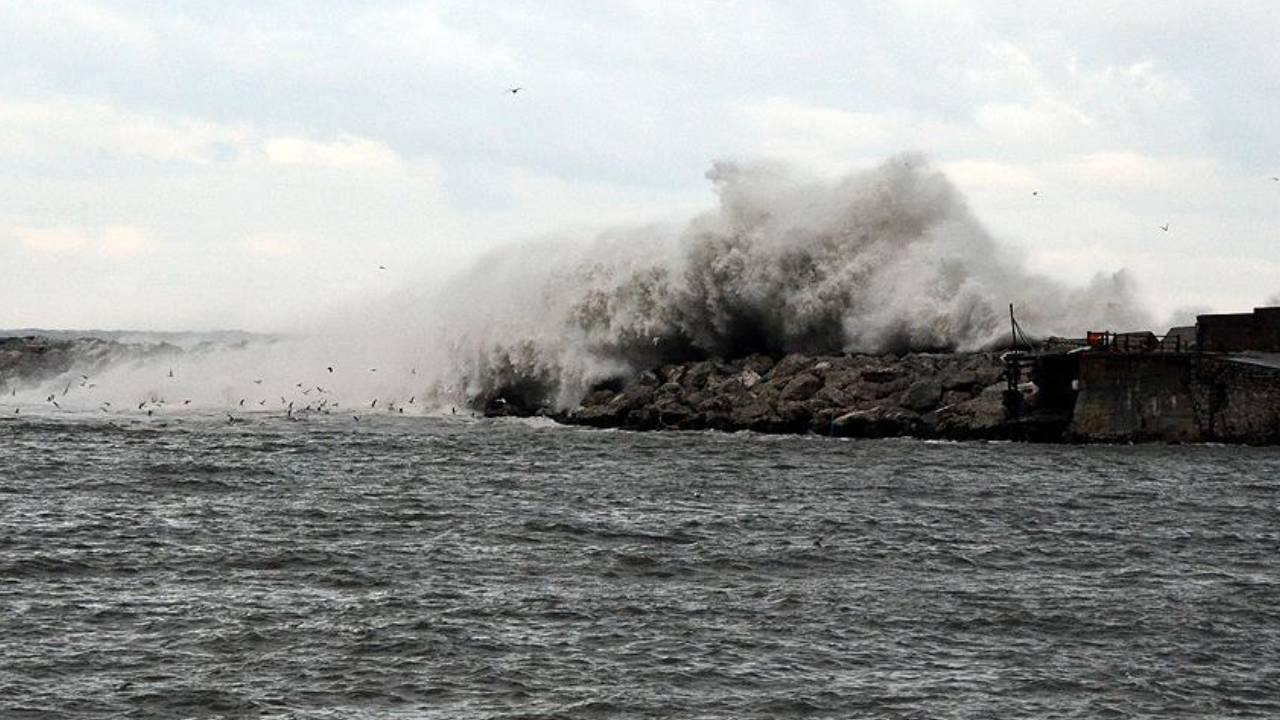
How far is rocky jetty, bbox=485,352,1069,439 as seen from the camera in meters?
39.4

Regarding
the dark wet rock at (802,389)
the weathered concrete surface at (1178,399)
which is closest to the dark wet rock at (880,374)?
the dark wet rock at (802,389)

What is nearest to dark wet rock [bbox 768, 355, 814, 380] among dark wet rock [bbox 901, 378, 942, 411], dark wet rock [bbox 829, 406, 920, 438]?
dark wet rock [bbox 829, 406, 920, 438]

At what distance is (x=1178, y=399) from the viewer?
120ft

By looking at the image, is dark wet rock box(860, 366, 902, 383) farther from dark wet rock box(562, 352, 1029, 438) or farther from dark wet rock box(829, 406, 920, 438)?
dark wet rock box(829, 406, 920, 438)

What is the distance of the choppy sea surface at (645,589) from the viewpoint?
546 inches

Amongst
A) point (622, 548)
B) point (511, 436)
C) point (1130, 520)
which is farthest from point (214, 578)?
point (511, 436)

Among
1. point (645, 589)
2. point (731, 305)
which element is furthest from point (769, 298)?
point (645, 589)

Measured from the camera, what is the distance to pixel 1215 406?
1431 inches

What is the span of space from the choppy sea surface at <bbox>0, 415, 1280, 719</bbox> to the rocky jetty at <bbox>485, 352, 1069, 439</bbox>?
6.11m

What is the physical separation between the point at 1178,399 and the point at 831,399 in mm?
9252

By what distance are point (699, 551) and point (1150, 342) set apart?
20.2 m

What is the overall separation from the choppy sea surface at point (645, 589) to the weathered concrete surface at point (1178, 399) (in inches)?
106

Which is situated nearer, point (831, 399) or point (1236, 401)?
point (1236, 401)

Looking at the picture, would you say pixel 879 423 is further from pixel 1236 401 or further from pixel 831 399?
pixel 1236 401
